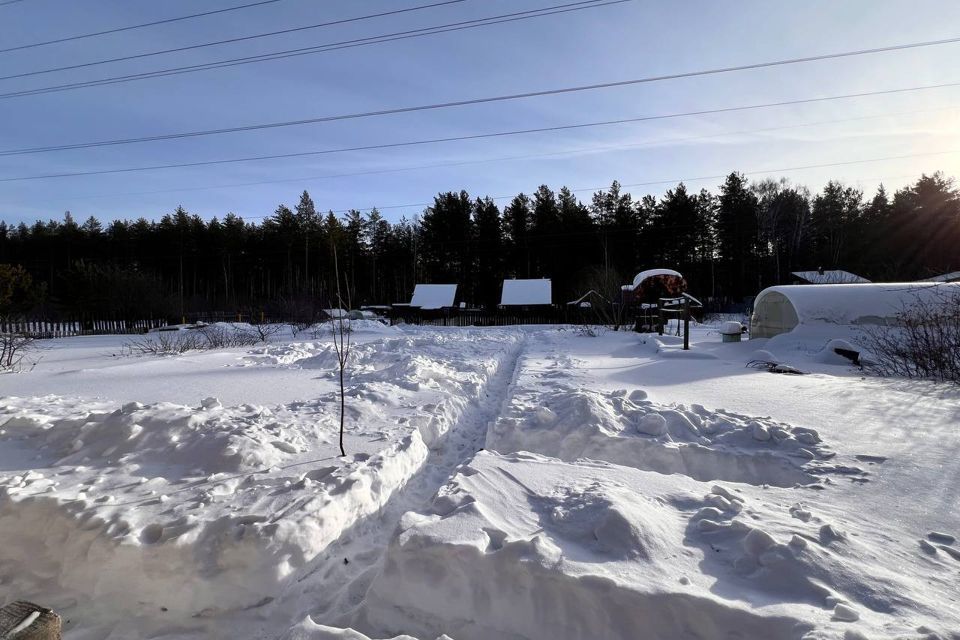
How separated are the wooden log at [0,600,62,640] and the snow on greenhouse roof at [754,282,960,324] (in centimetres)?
1679

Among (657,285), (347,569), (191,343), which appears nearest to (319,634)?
(347,569)

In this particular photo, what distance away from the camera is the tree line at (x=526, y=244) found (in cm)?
4006

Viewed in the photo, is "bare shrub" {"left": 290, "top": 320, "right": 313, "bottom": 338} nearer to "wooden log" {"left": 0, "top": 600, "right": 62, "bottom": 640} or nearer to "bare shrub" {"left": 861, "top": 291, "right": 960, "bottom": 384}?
"bare shrub" {"left": 861, "top": 291, "right": 960, "bottom": 384}

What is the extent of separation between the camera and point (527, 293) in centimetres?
3772

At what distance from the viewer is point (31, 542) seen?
311cm

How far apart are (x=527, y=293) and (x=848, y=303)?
81.2ft

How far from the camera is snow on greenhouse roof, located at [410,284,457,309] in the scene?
37.0m

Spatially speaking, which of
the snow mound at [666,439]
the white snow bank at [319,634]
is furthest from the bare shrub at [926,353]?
the white snow bank at [319,634]

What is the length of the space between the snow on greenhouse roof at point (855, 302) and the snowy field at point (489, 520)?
27.9 ft

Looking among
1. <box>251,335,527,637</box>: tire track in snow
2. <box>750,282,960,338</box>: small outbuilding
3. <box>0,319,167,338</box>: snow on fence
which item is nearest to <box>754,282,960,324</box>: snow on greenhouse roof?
<box>750,282,960,338</box>: small outbuilding

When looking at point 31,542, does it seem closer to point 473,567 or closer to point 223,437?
point 223,437

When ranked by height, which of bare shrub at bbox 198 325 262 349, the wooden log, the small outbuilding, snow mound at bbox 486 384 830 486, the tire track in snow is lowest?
the tire track in snow

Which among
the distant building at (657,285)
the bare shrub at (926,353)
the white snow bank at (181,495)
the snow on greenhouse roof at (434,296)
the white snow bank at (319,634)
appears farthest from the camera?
the snow on greenhouse roof at (434,296)

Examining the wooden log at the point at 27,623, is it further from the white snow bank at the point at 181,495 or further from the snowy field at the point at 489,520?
the white snow bank at the point at 181,495
